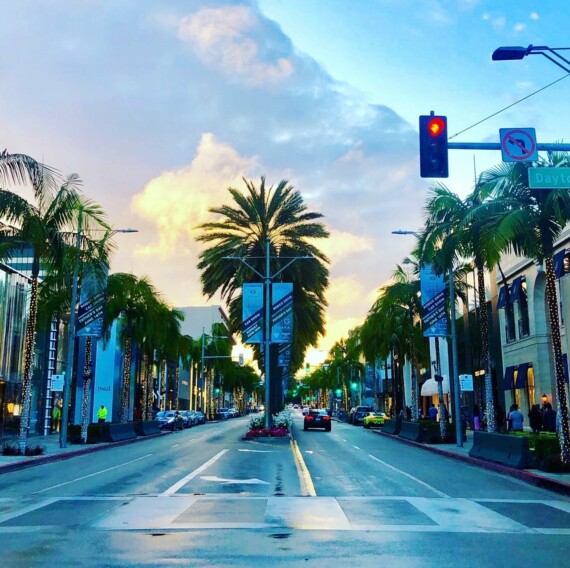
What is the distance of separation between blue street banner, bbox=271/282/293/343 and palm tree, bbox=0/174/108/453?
928 cm

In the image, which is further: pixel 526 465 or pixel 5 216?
pixel 5 216

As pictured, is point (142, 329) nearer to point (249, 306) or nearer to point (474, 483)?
point (249, 306)

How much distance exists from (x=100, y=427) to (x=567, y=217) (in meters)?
24.2

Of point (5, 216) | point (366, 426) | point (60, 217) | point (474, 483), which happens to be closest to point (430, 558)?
point (474, 483)

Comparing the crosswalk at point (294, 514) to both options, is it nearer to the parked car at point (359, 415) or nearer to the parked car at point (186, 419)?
the parked car at point (186, 419)

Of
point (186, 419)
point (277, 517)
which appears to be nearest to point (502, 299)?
point (186, 419)

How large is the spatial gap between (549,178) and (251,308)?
19368 millimetres

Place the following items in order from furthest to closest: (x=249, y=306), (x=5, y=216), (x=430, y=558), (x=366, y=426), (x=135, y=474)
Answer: (x=366, y=426) → (x=249, y=306) → (x=5, y=216) → (x=135, y=474) → (x=430, y=558)

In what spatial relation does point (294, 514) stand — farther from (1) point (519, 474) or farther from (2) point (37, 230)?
(2) point (37, 230)

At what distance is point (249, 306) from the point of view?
102ft

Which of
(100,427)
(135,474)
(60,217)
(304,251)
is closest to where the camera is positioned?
(135,474)

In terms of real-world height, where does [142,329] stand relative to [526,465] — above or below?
above

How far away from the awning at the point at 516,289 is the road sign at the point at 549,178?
96.7ft

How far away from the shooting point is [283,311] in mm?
31906
